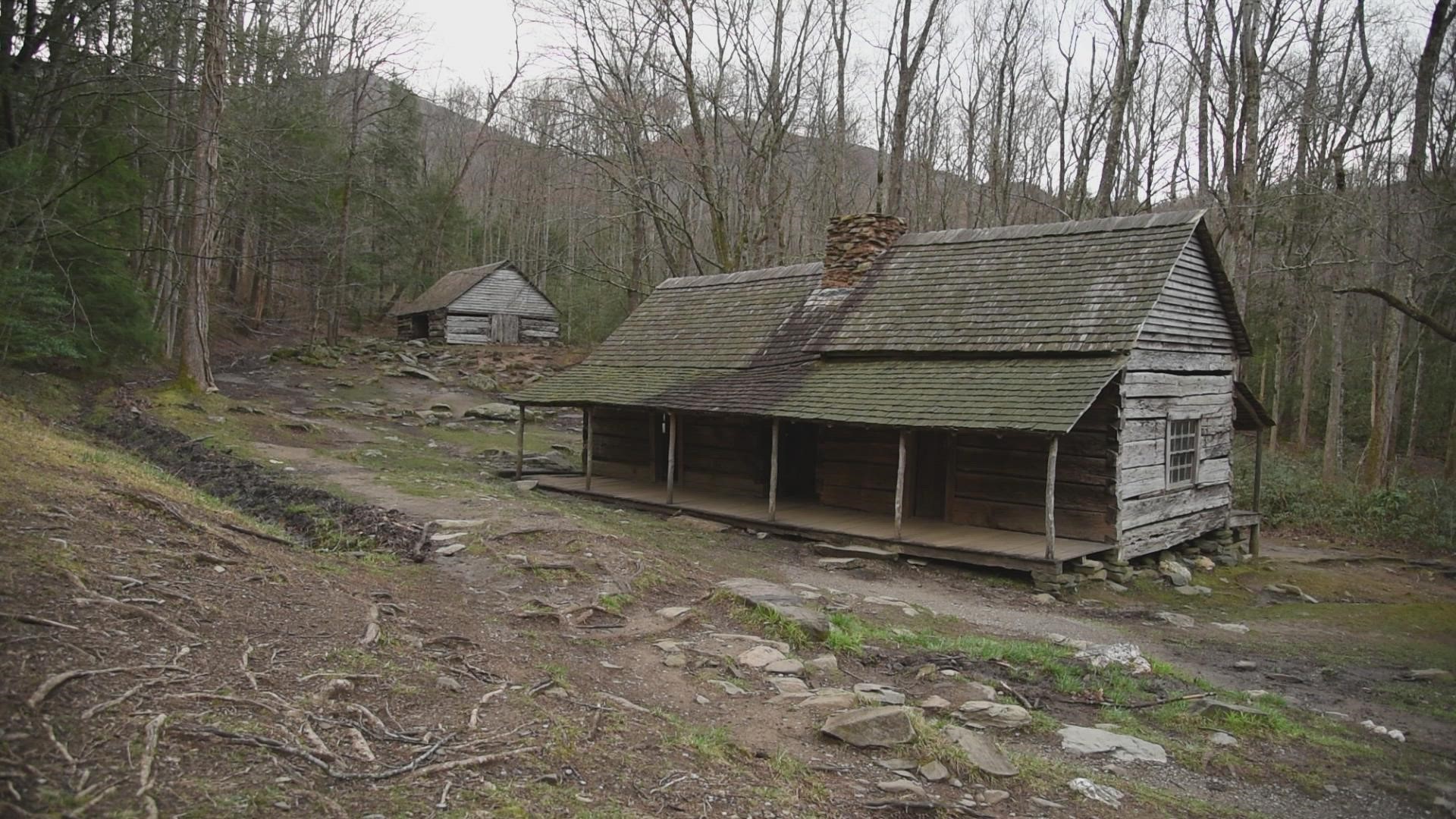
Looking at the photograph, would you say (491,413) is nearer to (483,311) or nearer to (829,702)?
(483,311)

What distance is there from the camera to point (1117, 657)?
836 centimetres

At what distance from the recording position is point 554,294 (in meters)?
46.9

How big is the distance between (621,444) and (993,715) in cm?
1447

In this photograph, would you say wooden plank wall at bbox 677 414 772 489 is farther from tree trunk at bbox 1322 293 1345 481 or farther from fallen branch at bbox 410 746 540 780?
tree trunk at bbox 1322 293 1345 481

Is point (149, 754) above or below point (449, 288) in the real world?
A: below

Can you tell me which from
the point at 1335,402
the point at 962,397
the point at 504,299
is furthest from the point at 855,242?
the point at 504,299

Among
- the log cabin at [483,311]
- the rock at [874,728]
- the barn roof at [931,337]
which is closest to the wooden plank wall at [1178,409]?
the barn roof at [931,337]

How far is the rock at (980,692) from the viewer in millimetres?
6844

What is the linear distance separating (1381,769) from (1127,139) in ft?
106

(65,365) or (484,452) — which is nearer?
(65,365)

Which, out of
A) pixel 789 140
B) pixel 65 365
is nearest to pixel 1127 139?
pixel 789 140

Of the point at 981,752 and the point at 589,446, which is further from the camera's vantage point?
the point at 589,446

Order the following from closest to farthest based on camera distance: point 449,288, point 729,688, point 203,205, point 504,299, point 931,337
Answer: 1. point 729,688
2. point 931,337
3. point 203,205
4. point 449,288
5. point 504,299

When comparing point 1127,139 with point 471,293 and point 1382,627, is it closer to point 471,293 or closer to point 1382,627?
point 1382,627
